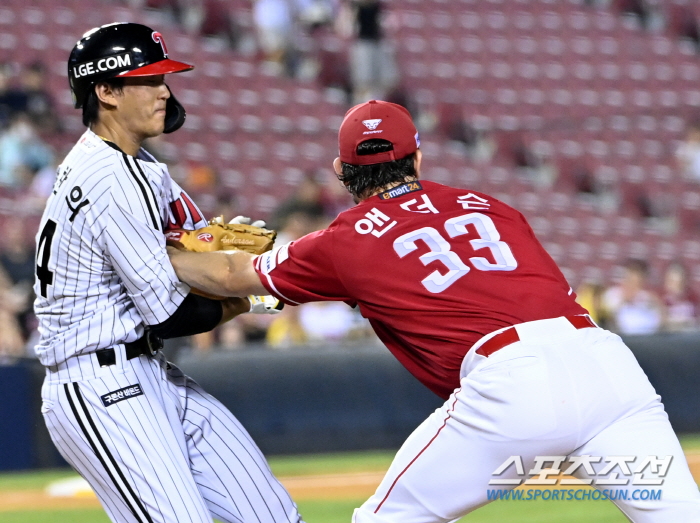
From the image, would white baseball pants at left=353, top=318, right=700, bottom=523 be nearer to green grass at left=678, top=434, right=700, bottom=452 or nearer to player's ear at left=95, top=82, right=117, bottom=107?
player's ear at left=95, top=82, right=117, bottom=107

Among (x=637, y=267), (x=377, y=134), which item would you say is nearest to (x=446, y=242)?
(x=377, y=134)

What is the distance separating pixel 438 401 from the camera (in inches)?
336

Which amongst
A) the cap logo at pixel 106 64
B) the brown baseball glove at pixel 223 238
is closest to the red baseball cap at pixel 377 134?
the brown baseball glove at pixel 223 238

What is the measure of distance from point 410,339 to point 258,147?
9.48m

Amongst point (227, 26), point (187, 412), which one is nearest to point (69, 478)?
point (187, 412)

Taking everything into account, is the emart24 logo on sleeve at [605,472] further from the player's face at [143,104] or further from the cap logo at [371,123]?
the player's face at [143,104]

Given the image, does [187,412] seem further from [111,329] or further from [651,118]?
[651,118]

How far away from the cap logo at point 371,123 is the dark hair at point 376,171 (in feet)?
0.13

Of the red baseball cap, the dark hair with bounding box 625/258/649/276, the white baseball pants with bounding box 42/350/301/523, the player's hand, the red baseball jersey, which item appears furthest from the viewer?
the dark hair with bounding box 625/258/649/276

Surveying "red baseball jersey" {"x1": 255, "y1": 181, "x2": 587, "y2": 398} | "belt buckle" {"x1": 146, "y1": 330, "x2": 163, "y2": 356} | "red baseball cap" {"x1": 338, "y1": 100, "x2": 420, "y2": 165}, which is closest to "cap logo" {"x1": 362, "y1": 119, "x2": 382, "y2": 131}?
"red baseball cap" {"x1": 338, "y1": 100, "x2": 420, "y2": 165}

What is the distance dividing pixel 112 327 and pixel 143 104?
2.57 feet

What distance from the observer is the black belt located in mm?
3344

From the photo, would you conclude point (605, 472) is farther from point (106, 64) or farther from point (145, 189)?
point (106, 64)

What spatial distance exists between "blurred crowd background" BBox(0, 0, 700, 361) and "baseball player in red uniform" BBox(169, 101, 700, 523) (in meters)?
7.30
